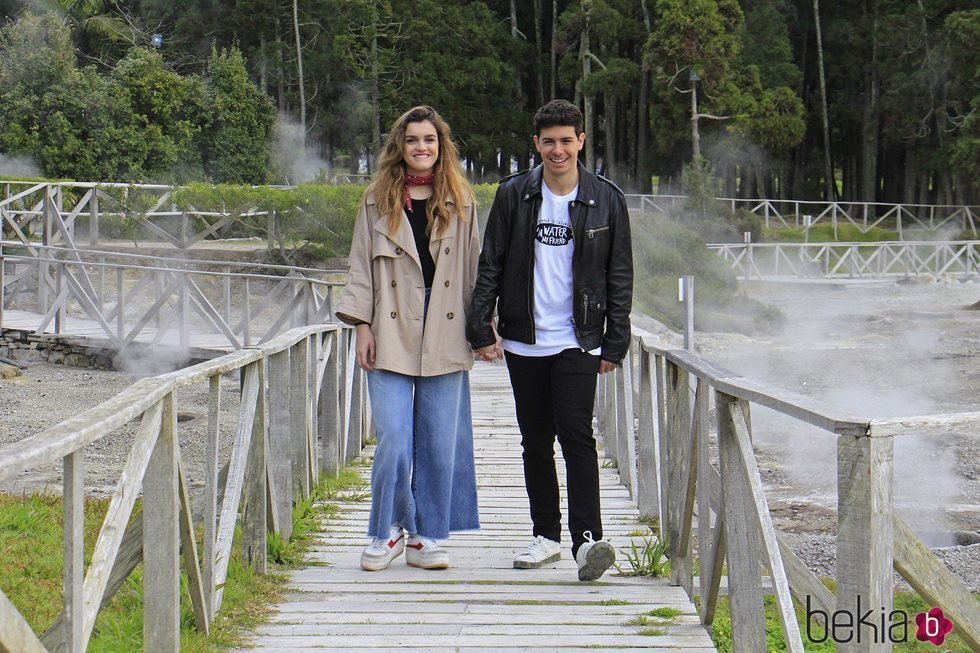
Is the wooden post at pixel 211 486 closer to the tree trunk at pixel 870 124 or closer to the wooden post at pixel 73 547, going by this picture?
the wooden post at pixel 73 547

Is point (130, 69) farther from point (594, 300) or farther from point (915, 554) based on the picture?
point (915, 554)

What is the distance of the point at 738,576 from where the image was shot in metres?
3.10

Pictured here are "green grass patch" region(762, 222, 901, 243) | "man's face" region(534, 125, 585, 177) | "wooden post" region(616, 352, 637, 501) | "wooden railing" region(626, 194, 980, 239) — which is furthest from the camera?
"wooden railing" region(626, 194, 980, 239)

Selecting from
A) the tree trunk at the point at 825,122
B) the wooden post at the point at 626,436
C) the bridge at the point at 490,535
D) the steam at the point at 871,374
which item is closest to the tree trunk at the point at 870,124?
the tree trunk at the point at 825,122

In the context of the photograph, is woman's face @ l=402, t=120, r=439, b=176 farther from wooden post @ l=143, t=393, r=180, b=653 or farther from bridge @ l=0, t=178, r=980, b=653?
wooden post @ l=143, t=393, r=180, b=653

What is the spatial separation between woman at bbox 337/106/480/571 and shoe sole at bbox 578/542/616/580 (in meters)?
0.63

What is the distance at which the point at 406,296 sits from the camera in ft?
13.1

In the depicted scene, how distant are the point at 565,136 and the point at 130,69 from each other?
2407cm

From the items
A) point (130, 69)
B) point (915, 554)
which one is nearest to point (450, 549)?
point (915, 554)

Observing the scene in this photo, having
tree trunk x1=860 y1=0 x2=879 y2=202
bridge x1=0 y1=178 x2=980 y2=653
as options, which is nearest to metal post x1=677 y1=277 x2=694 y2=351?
bridge x1=0 y1=178 x2=980 y2=653

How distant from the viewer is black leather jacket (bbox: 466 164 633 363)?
3.84 meters

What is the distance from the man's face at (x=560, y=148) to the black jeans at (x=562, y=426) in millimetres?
614

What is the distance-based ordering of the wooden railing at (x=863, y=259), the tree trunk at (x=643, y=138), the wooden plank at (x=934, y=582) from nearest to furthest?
the wooden plank at (x=934, y=582)
the wooden railing at (x=863, y=259)
the tree trunk at (x=643, y=138)

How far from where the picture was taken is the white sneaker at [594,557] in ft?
13.0
